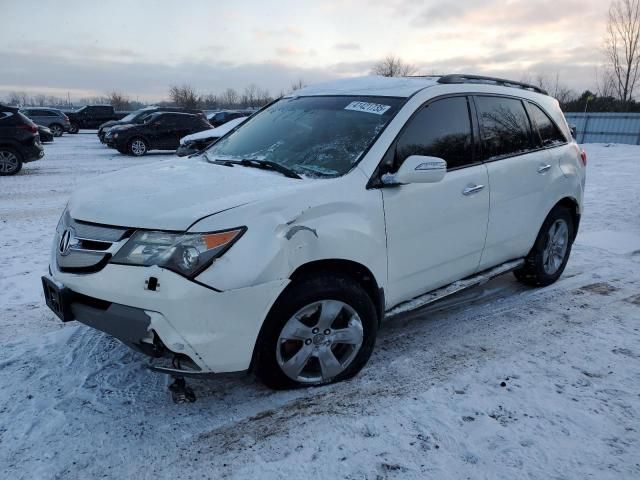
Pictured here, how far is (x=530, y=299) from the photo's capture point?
454cm

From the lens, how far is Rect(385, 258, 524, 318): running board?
3.41 m

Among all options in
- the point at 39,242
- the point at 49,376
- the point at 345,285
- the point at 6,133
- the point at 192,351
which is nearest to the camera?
the point at 192,351

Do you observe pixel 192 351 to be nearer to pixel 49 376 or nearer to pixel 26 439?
pixel 26 439

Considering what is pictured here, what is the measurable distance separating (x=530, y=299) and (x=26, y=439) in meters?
3.92

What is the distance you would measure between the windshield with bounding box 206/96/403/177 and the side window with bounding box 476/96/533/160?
0.88 m

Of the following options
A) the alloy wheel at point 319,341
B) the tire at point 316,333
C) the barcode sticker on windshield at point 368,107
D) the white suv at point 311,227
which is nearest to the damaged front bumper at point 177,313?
the white suv at point 311,227

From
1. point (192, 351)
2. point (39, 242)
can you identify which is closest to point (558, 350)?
point (192, 351)

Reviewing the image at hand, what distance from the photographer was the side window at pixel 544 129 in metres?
4.51

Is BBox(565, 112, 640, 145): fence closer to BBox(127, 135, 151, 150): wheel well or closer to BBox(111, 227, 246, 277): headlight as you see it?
BBox(127, 135, 151, 150): wheel well

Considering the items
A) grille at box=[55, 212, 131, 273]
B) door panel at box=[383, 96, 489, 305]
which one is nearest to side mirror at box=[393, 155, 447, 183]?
door panel at box=[383, 96, 489, 305]

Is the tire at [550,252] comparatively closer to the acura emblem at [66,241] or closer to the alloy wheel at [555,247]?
the alloy wheel at [555,247]

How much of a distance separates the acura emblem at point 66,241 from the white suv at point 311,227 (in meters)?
0.02

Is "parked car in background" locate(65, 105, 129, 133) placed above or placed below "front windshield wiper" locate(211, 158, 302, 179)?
above

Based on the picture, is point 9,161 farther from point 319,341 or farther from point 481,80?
point 319,341
